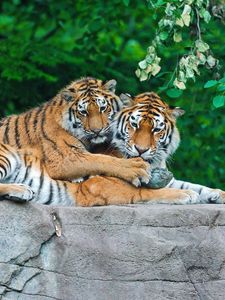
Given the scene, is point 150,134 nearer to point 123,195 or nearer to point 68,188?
point 123,195

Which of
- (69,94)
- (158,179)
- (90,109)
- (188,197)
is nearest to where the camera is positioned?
(188,197)

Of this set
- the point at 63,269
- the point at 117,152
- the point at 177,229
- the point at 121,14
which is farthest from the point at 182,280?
the point at 121,14

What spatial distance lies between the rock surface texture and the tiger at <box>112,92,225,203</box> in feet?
2.12

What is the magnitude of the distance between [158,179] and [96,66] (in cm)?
361

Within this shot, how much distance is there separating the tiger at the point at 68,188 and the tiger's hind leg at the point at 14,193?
1.07ft

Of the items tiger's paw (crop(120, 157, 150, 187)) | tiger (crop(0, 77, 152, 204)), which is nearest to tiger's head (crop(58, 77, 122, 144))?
tiger (crop(0, 77, 152, 204))

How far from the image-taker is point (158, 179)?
23.2 ft

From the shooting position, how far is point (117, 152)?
741cm

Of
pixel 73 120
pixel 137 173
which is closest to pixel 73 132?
pixel 73 120

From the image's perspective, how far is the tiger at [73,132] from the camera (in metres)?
7.20

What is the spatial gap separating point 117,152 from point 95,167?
286mm

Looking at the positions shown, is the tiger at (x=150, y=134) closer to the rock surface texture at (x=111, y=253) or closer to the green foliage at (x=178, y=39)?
the green foliage at (x=178, y=39)

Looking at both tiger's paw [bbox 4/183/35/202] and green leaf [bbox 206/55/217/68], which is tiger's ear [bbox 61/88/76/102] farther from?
tiger's paw [bbox 4/183/35/202]

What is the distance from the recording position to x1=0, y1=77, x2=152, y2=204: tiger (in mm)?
7199
